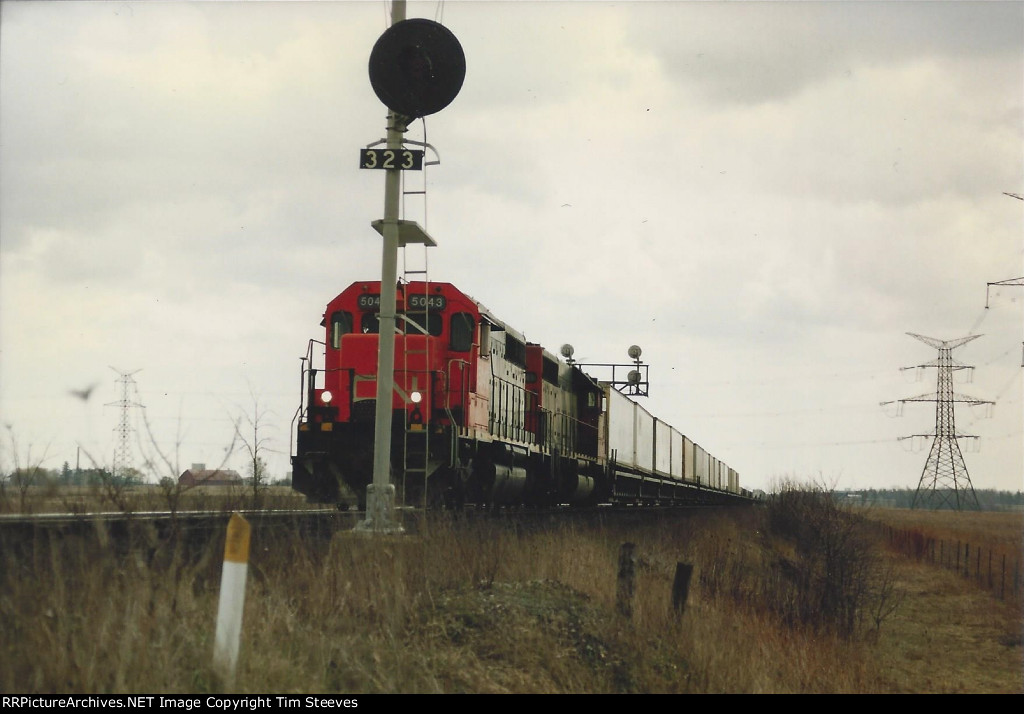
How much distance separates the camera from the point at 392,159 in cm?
1113

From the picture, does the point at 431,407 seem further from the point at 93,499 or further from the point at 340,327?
the point at 93,499

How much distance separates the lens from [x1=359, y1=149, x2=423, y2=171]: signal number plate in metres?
11.1

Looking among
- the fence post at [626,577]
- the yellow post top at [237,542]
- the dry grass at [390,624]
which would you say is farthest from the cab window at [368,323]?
the yellow post top at [237,542]

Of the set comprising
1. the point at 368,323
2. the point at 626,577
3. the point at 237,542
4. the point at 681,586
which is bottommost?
the point at 681,586

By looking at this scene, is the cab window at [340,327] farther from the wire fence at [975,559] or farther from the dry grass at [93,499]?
the wire fence at [975,559]

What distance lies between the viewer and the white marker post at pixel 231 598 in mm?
5688

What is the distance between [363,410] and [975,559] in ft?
83.8

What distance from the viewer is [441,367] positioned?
669 inches

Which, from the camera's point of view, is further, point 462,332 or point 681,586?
point 462,332

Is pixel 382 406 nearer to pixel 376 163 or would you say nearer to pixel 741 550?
pixel 376 163

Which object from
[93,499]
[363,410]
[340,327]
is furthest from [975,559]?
[93,499]

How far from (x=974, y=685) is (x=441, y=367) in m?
9.16

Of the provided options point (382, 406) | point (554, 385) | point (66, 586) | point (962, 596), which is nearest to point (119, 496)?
point (66, 586)

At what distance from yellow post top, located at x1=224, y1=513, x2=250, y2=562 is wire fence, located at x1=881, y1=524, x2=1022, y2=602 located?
75.6 feet
